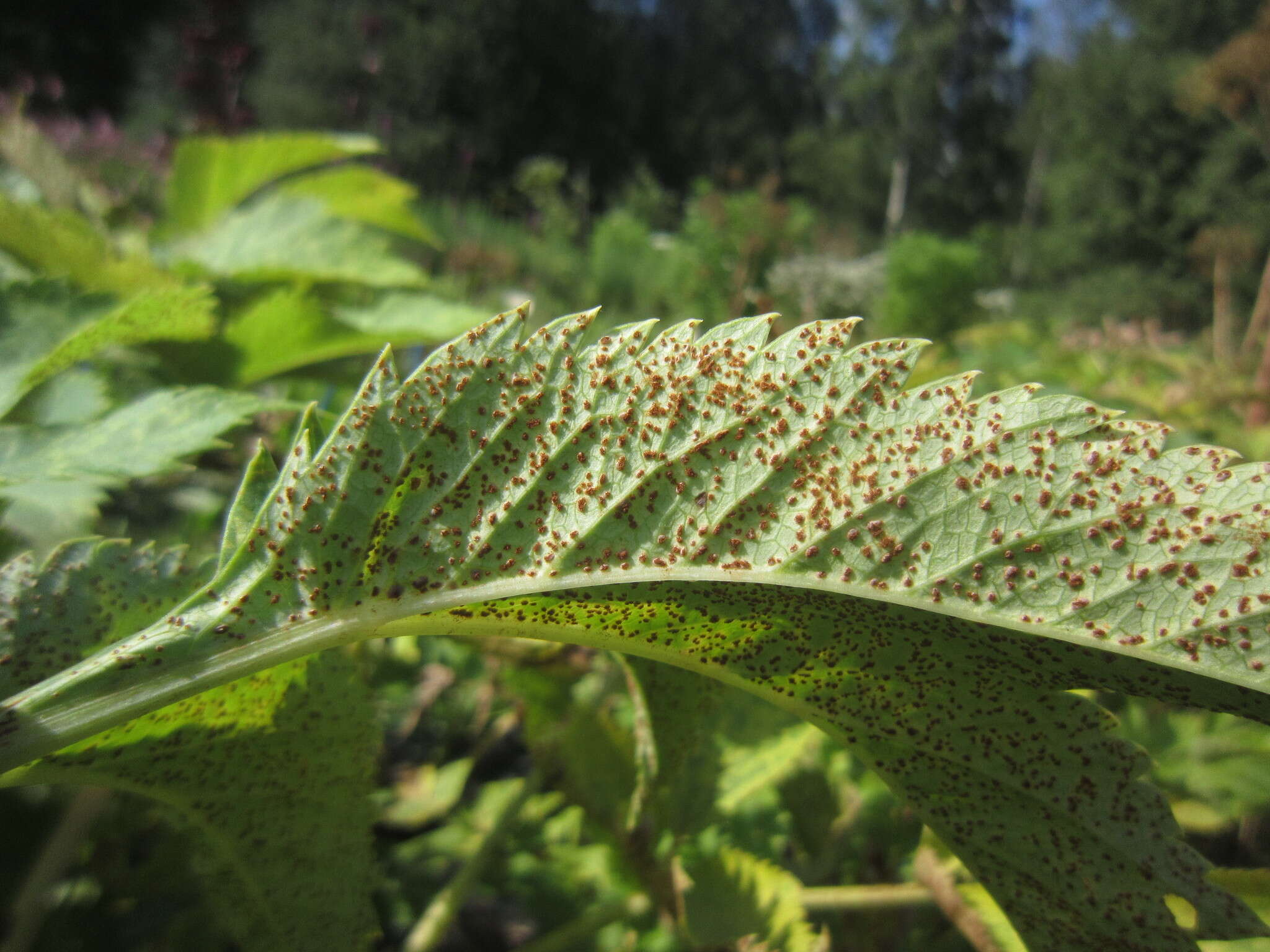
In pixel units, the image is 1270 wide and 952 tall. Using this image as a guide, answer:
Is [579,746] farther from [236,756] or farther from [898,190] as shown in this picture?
[898,190]

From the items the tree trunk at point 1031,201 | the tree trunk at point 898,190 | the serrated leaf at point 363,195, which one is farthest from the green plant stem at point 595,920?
the tree trunk at point 898,190

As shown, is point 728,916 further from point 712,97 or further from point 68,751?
point 712,97

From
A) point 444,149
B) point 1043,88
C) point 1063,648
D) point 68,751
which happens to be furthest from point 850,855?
point 1043,88

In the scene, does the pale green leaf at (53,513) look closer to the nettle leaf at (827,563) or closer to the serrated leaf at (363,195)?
the nettle leaf at (827,563)

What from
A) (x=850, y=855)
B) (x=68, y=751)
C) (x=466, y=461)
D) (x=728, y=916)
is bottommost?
(x=850, y=855)

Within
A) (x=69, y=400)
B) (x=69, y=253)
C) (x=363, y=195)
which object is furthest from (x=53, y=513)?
(x=363, y=195)

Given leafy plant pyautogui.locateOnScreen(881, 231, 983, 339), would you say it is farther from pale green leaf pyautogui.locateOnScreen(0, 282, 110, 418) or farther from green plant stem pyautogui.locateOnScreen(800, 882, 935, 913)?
pale green leaf pyautogui.locateOnScreen(0, 282, 110, 418)
